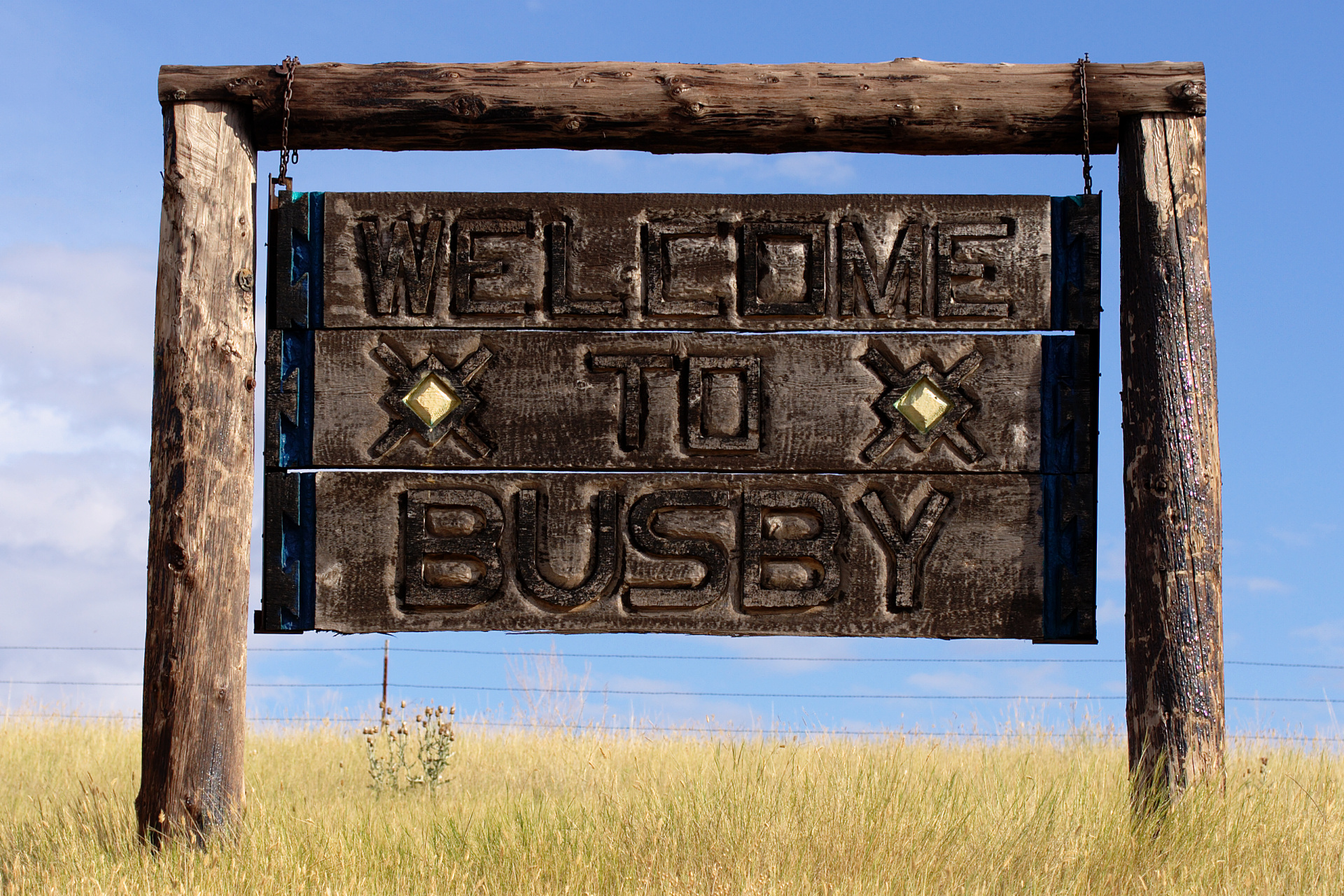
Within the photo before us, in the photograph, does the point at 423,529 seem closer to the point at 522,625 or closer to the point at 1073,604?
the point at 522,625

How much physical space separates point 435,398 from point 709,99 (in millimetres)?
1701

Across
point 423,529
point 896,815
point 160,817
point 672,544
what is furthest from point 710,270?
point 160,817

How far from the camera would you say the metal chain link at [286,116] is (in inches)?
186

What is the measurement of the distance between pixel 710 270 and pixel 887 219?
784 mm

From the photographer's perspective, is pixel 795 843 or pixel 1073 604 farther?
pixel 1073 604

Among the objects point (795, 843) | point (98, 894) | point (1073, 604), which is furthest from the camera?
point (1073, 604)

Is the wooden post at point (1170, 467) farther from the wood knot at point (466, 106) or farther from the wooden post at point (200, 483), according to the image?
the wooden post at point (200, 483)

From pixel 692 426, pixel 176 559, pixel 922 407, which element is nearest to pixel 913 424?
A: pixel 922 407

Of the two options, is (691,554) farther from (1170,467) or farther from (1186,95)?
(1186,95)

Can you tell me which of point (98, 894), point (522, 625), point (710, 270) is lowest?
point (98, 894)

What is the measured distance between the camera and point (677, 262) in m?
4.72

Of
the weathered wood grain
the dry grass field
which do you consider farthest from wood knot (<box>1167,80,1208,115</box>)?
the dry grass field

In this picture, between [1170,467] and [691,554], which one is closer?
[1170,467]

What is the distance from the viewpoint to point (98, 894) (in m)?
3.90
